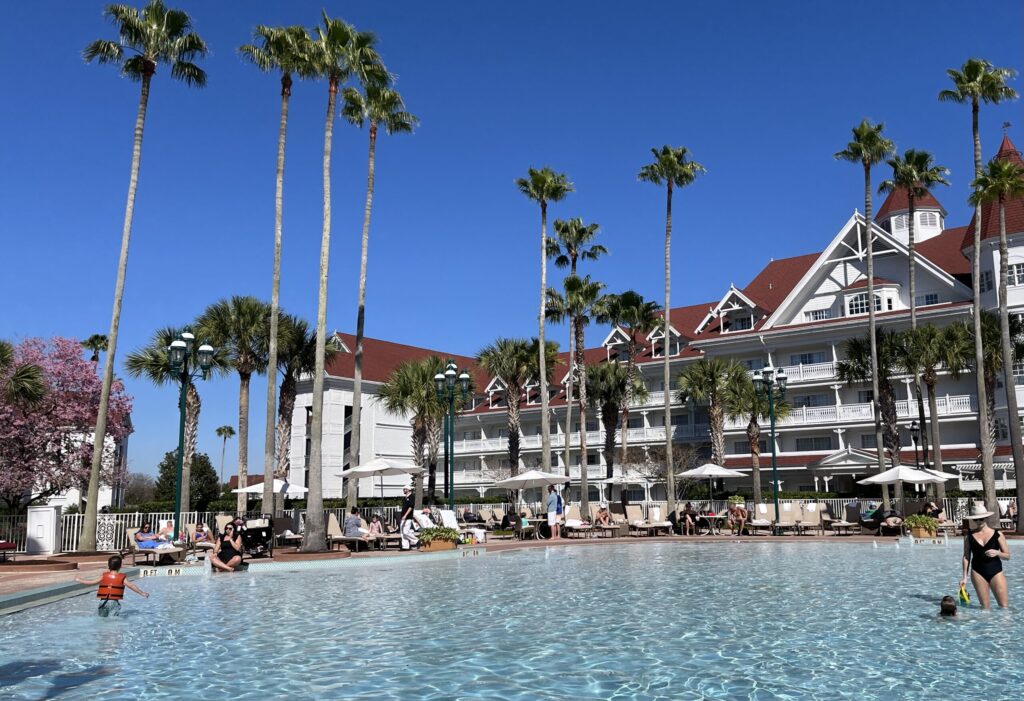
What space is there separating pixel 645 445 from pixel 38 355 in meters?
35.2

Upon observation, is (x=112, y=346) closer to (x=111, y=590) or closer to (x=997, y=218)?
(x=111, y=590)

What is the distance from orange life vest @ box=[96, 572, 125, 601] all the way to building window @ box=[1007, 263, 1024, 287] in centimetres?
4547

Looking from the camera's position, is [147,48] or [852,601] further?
[147,48]

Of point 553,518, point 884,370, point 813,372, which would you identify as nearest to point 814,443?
point 813,372

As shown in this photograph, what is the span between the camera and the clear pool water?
7.92 m

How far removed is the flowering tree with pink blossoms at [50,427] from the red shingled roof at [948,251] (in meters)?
45.6

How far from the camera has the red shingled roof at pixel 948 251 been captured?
1889 inches

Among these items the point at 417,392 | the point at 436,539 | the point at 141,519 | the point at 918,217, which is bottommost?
the point at 436,539

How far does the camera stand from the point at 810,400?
172 ft

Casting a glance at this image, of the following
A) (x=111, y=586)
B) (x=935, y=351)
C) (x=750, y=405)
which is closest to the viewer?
(x=111, y=586)

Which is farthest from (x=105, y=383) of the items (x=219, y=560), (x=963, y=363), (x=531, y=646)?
(x=963, y=363)

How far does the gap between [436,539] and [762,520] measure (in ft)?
44.1

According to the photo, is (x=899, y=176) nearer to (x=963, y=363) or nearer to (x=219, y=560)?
(x=963, y=363)

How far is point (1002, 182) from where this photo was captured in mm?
31125
